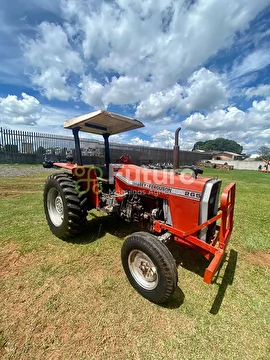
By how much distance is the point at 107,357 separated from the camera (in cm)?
153

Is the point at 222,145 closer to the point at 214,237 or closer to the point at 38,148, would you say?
the point at 38,148

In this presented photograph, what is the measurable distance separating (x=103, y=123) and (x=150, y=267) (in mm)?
2582

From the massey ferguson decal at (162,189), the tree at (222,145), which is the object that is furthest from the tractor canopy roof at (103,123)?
the tree at (222,145)

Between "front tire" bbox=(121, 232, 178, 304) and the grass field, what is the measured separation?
0.12 meters

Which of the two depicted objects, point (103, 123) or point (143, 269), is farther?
point (103, 123)

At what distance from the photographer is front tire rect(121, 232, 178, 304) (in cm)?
195

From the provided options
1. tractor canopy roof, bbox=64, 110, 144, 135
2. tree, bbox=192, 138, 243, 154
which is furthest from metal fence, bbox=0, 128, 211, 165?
tree, bbox=192, 138, 243, 154

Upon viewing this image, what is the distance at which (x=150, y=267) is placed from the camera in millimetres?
2191

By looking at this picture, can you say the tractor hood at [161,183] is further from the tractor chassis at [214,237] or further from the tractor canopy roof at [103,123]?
the tractor canopy roof at [103,123]

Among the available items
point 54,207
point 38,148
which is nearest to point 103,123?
point 54,207

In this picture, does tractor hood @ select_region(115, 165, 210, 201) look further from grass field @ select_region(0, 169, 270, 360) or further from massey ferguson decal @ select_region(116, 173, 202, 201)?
grass field @ select_region(0, 169, 270, 360)

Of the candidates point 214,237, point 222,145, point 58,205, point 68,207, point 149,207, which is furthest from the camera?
point 222,145

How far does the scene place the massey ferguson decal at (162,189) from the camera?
2.36 m

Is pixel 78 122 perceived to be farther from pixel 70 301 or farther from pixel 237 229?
pixel 237 229
